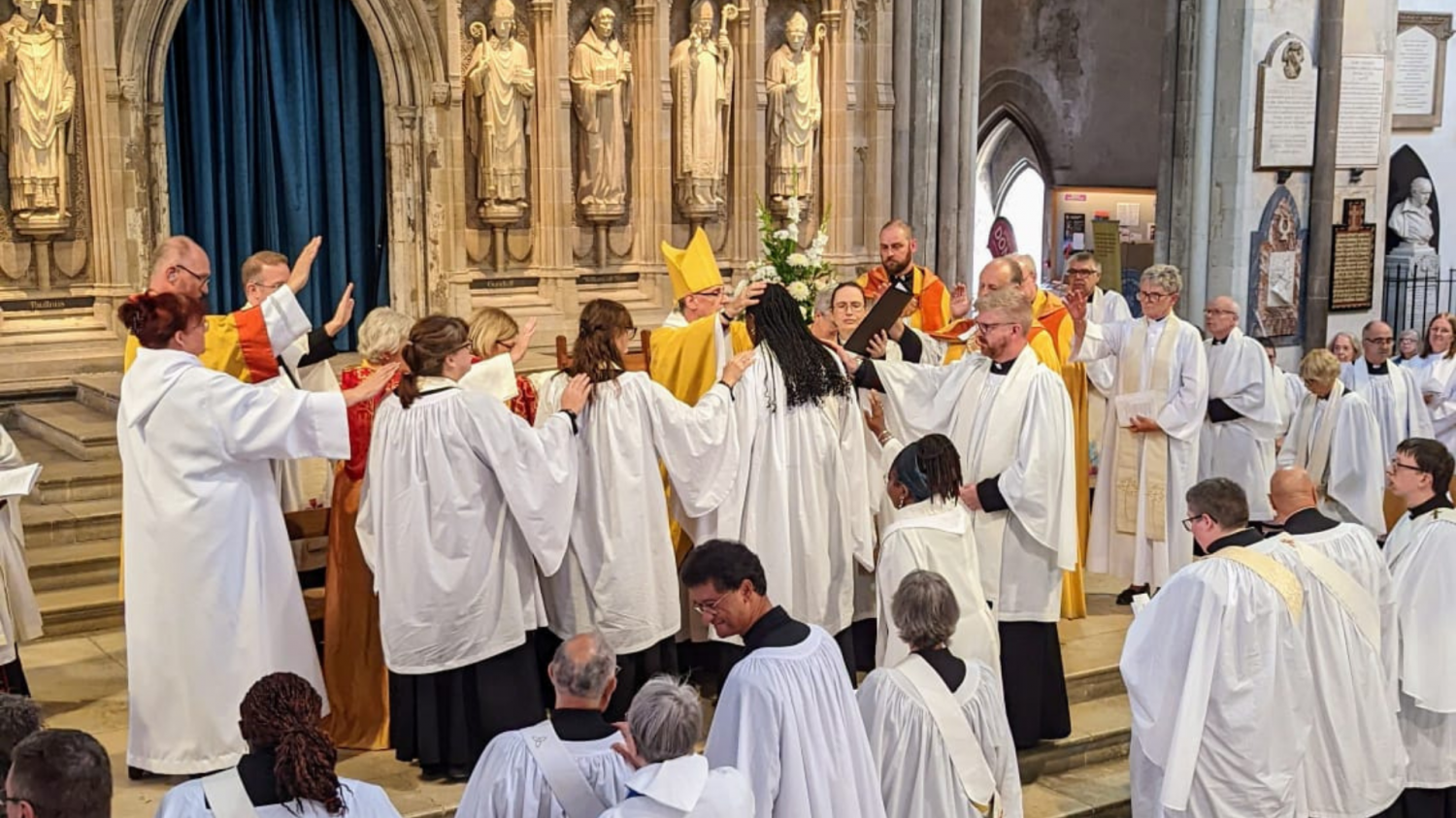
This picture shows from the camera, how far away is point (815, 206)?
41.1 feet

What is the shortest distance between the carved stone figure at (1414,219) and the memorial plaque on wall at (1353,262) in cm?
190

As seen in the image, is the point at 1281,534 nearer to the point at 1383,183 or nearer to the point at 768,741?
the point at 768,741

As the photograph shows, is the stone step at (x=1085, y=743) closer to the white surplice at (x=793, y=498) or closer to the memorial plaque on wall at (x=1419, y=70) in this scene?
the white surplice at (x=793, y=498)

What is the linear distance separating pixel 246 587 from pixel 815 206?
8202 millimetres

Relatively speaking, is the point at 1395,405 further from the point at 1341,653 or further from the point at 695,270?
the point at 695,270

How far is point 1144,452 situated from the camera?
7699mm

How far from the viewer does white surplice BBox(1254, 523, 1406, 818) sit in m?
5.15

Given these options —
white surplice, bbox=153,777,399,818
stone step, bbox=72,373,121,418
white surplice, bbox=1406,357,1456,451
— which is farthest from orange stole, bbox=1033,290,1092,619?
stone step, bbox=72,373,121,418

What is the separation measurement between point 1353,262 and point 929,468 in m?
10.5

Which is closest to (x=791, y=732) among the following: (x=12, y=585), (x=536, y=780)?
(x=536, y=780)

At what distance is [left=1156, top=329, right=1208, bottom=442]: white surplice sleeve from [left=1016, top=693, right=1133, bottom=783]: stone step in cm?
147

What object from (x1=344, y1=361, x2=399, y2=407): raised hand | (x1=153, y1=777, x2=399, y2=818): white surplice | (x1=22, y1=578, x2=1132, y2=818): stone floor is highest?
(x1=344, y1=361, x2=399, y2=407): raised hand

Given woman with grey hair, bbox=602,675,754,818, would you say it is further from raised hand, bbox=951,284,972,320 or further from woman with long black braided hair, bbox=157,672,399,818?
raised hand, bbox=951,284,972,320

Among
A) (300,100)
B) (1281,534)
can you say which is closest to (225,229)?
(300,100)
